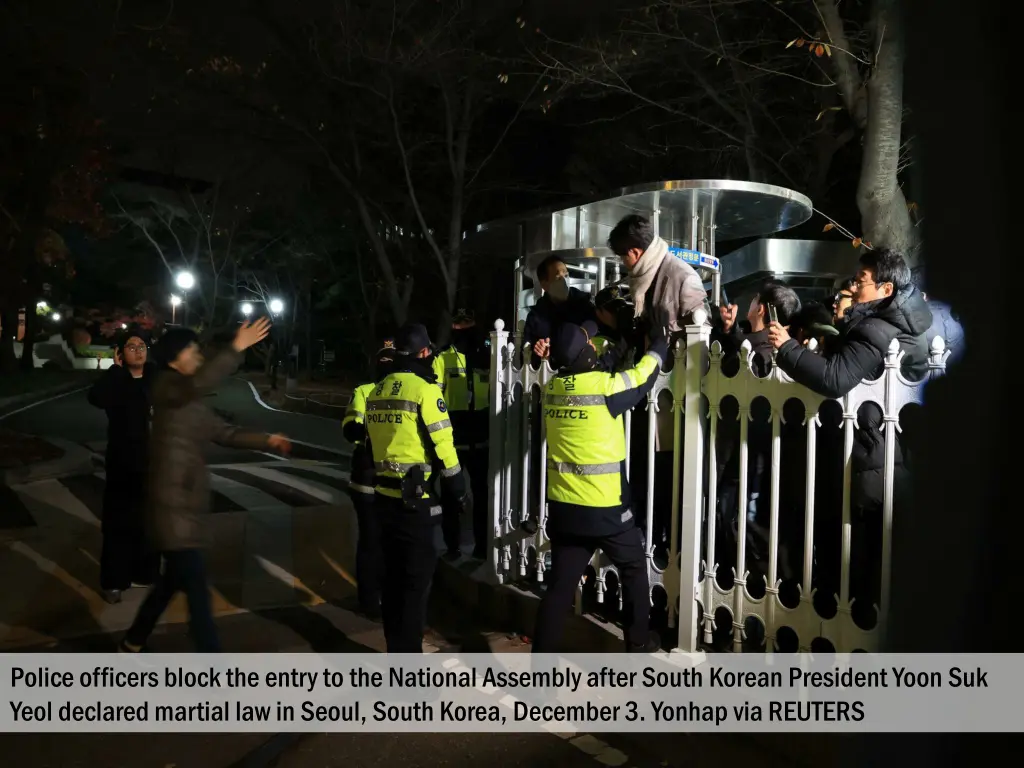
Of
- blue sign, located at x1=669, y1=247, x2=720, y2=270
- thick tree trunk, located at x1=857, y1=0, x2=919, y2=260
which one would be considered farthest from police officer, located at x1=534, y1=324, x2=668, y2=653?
thick tree trunk, located at x1=857, y1=0, x2=919, y2=260

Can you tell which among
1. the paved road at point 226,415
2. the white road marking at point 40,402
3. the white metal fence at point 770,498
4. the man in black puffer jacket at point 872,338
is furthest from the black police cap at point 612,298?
the white road marking at point 40,402

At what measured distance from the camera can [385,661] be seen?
439 cm

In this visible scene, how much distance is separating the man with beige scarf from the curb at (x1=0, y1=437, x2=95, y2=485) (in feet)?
29.4

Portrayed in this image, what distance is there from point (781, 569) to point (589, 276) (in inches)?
231

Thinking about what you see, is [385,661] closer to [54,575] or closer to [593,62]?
[54,575]

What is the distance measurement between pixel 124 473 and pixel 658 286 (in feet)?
13.2

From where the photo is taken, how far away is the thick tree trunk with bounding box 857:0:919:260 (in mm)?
6172

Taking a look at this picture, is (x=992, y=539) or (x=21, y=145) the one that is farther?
(x=21, y=145)

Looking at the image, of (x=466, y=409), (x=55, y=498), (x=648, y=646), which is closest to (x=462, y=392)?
(x=466, y=409)

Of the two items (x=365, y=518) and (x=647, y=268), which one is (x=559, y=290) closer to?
(x=647, y=268)

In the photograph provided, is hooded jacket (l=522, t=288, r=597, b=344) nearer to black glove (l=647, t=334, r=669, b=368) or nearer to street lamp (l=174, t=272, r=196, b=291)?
black glove (l=647, t=334, r=669, b=368)

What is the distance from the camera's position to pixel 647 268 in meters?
3.95

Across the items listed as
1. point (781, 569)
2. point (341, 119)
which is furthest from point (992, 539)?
point (341, 119)

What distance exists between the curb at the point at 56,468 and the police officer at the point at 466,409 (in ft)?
21.2
